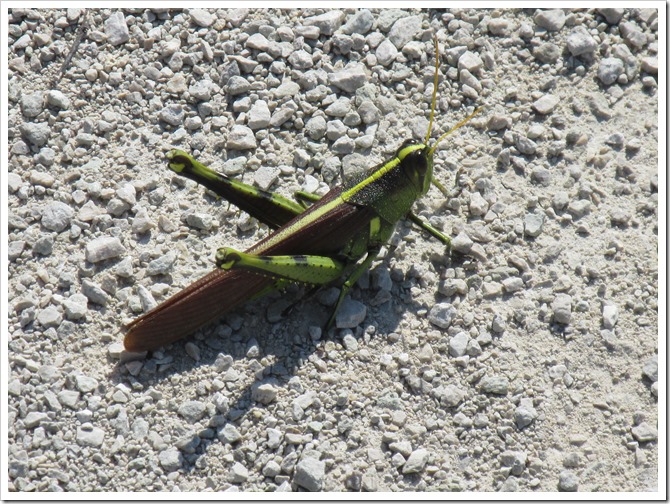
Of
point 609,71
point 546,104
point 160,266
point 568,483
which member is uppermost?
point 609,71

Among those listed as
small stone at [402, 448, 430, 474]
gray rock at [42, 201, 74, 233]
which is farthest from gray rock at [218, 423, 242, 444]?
gray rock at [42, 201, 74, 233]

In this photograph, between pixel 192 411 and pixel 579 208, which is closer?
pixel 192 411

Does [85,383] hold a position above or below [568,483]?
above

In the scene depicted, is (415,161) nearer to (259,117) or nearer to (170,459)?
(259,117)

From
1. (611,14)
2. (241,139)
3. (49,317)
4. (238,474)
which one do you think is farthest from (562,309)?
(49,317)

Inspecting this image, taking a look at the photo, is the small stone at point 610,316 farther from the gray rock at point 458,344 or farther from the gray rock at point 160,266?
the gray rock at point 160,266

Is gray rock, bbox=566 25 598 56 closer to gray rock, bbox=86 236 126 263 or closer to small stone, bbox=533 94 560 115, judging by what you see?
small stone, bbox=533 94 560 115
